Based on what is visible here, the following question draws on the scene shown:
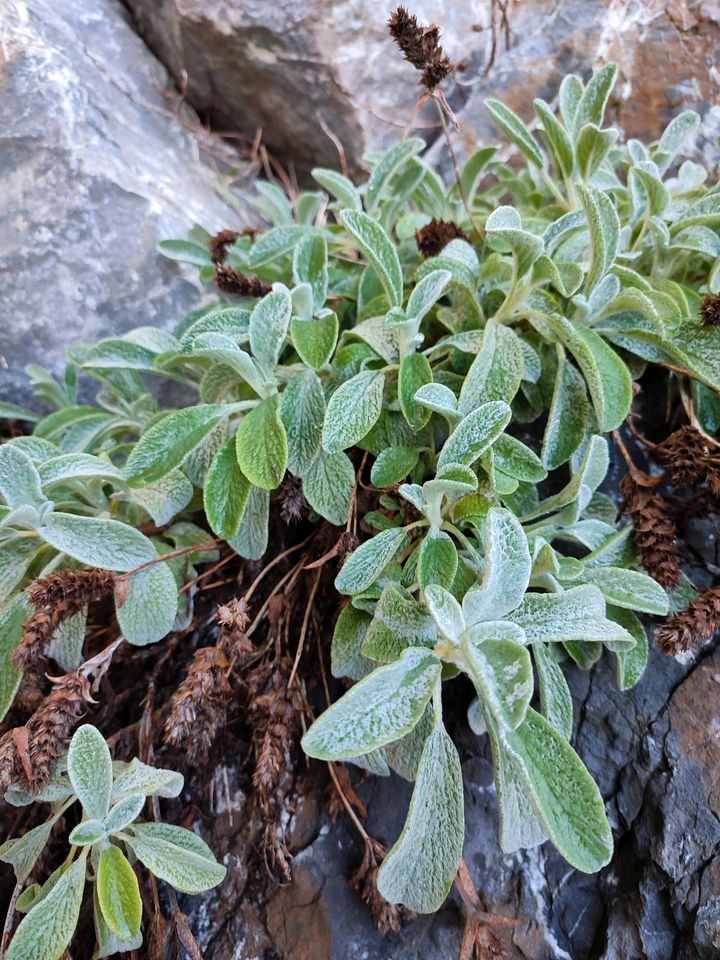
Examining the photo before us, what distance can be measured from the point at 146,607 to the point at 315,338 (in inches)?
19.6

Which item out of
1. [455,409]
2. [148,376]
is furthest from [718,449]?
[148,376]

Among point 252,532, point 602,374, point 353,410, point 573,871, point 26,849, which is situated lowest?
point 26,849

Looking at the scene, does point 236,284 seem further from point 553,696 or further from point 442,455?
point 553,696

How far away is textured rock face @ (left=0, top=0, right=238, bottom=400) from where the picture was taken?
1.51 metres

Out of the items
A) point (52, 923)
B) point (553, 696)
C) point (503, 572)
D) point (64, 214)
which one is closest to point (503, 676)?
point (503, 572)

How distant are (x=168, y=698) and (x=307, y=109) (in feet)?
5.93

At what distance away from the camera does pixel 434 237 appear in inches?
50.0

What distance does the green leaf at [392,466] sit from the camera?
0.99 m

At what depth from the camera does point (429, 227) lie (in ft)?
4.21

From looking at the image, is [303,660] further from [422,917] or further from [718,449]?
[718,449]

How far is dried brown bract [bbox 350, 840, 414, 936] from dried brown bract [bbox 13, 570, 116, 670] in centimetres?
52

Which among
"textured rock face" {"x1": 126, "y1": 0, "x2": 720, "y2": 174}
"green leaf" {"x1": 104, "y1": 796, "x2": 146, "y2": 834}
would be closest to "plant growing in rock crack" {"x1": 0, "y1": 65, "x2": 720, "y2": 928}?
"green leaf" {"x1": 104, "y1": 796, "x2": 146, "y2": 834}

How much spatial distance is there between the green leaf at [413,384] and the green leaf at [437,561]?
182mm

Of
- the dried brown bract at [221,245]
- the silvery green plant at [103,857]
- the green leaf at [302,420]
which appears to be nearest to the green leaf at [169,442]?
the green leaf at [302,420]
